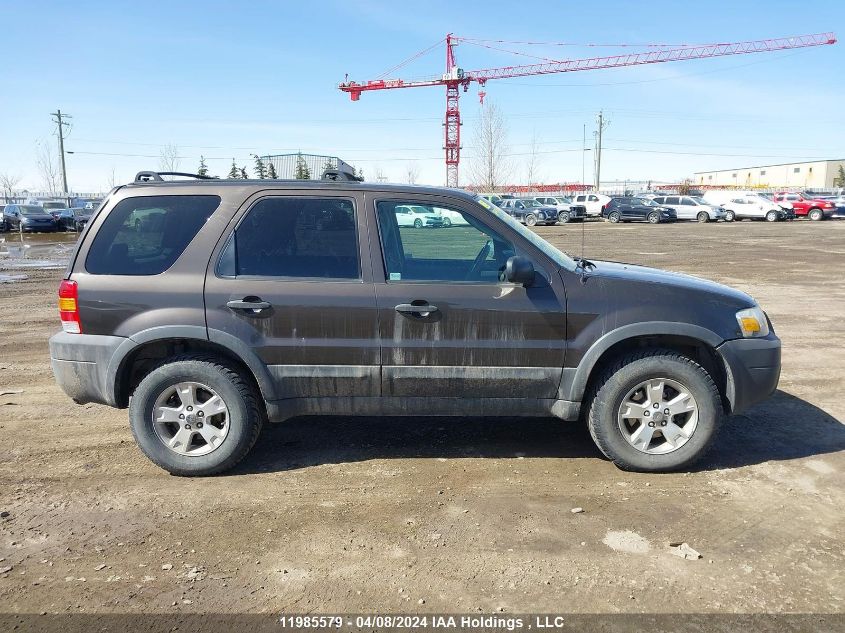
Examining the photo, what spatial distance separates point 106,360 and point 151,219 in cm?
97

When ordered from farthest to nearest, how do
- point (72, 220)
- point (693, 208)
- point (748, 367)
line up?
1. point (693, 208)
2. point (72, 220)
3. point (748, 367)

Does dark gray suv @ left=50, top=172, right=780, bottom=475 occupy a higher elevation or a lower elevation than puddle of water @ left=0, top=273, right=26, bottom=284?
higher

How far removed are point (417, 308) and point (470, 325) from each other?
355 mm

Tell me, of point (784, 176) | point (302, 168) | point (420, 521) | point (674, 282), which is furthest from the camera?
point (784, 176)

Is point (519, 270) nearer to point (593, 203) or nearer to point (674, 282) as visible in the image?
point (674, 282)

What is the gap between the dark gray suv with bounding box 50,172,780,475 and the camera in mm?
3982

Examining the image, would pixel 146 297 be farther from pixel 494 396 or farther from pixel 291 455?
pixel 494 396

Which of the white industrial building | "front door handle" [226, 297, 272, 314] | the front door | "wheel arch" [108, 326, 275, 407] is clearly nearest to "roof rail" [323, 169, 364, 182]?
the front door

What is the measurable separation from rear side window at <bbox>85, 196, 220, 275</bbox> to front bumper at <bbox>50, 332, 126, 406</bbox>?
0.45 metres

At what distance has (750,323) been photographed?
4105 millimetres

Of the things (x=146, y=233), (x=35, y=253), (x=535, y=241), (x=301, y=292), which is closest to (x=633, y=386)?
(x=535, y=241)

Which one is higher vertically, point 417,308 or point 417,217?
point 417,217

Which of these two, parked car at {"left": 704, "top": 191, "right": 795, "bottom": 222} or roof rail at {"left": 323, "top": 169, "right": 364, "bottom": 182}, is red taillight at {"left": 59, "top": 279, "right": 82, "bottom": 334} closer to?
roof rail at {"left": 323, "top": 169, "right": 364, "bottom": 182}

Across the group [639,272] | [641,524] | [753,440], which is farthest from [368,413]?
[753,440]
